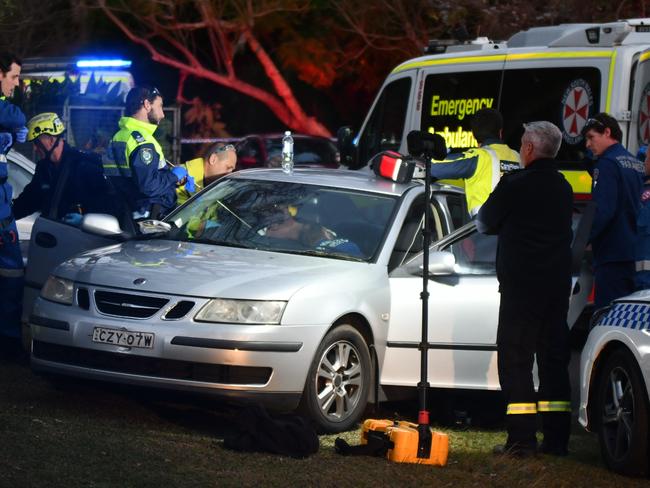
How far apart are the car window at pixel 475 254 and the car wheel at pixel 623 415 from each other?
1.43 m

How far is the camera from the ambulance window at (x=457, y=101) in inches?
531

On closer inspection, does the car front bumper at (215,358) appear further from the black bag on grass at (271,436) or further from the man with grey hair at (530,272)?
the man with grey hair at (530,272)

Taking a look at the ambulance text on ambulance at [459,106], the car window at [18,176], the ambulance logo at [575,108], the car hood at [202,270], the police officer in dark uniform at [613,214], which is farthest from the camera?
the ambulance text on ambulance at [459,106]

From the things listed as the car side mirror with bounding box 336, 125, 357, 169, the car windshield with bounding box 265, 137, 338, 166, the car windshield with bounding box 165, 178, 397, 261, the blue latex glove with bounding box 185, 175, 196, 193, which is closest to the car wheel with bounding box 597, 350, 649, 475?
the car windshield with bounding box 165, 178, 397, 261

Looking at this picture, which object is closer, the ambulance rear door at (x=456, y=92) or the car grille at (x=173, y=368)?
the car grille at (x=173, y=368)

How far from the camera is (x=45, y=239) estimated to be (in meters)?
9.52

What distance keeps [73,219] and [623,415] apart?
4095 millimetres

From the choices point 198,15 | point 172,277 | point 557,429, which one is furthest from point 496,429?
point 198,15

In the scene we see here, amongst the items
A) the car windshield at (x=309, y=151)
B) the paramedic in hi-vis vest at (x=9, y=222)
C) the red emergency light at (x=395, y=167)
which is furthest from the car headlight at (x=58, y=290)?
the car windshield at (x=309, y=151)

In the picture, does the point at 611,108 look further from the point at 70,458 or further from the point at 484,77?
the point at 70,458

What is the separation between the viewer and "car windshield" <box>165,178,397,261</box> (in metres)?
8.69

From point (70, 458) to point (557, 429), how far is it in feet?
8.65

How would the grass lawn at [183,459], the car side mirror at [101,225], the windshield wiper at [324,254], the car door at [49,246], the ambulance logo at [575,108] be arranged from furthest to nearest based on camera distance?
the ambulance logo at [575,108] → the car door at [49,246] → the car side mirror at [101,225] → the windshield wiper at [324,254] → the grass lawn at [183,459]

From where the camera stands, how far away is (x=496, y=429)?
8.67m
